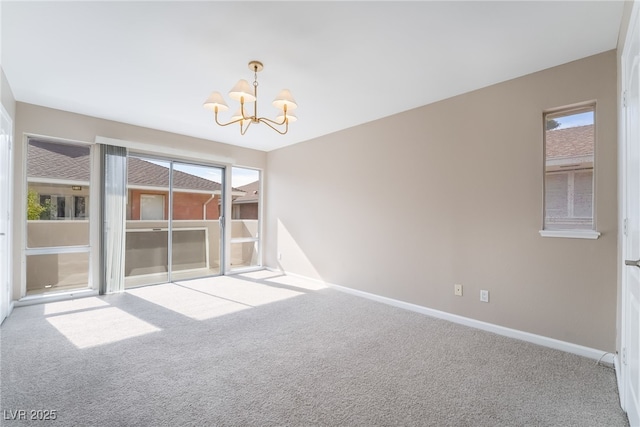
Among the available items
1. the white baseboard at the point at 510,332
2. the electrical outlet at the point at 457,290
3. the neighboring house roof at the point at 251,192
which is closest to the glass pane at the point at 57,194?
the neighboring house roof at the point at 251,192

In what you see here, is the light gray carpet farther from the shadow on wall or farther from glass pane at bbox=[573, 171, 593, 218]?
the shadow on wall

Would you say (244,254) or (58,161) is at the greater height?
(58,161)

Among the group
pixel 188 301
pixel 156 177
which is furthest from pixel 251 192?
pixel 188 301

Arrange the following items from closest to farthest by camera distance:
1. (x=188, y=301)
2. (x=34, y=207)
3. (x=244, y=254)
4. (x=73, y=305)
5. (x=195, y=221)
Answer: (x=73, y=305)
(x=34, y=207)
(x=188, y=301)
(x=195, y=221)
(x=244, y=254)

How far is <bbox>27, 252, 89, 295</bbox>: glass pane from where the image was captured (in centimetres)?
378

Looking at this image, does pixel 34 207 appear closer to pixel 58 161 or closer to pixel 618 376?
pixel 58 161

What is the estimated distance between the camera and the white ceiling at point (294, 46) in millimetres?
1982

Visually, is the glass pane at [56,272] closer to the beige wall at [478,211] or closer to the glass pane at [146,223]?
the glass pane at [146,223]

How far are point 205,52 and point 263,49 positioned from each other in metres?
0.51

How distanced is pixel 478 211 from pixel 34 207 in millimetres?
5442

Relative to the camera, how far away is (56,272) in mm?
3945

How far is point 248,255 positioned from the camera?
19.8ft

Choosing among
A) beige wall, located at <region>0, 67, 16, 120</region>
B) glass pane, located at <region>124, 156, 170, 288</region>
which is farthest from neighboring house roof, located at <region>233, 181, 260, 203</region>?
beige wall, located at <region>0, 67, 16, 120</region>

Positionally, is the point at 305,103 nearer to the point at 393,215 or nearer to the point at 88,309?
the point at 393,215
